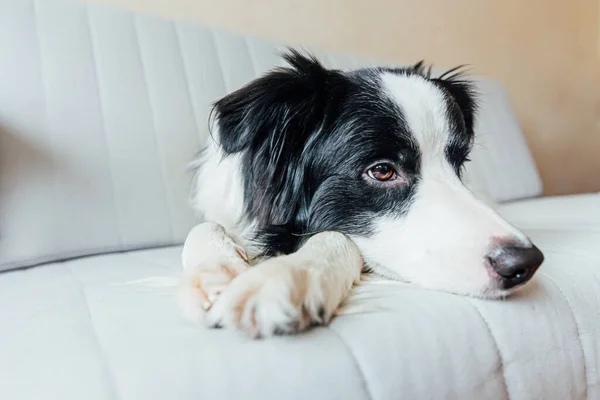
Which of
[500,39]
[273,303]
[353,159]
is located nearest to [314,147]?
[353,159]

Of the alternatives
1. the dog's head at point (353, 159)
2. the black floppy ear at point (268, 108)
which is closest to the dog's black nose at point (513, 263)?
the dog's head at point (353, 159)

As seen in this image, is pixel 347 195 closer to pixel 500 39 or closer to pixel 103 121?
pixel 103 121

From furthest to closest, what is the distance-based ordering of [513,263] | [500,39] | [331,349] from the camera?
[500,39], [513,263], [331,349]

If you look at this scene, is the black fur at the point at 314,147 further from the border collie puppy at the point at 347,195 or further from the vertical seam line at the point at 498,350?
the vertical seam line at the point at 498,350

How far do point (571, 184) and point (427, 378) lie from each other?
3.30m

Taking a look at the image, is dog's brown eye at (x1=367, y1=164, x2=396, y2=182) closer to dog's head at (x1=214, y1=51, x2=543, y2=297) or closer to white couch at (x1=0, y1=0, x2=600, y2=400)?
dog's head at (x1=214, y1=51, x2=543, y2=297)

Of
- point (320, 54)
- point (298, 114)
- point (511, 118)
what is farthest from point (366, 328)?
point (511, 118)

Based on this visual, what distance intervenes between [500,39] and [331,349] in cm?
296

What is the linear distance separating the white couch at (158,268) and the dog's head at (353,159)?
15 cm

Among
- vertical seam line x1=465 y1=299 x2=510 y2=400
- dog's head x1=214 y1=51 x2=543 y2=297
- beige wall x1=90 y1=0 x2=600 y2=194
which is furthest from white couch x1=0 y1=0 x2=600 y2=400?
beige wall x1=90 y1=0 x2=600 y2=194

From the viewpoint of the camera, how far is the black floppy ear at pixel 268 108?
99 cm

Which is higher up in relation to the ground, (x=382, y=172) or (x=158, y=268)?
(x=382, y=172)

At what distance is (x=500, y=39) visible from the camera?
3.05m

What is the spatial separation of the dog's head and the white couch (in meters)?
0.15
